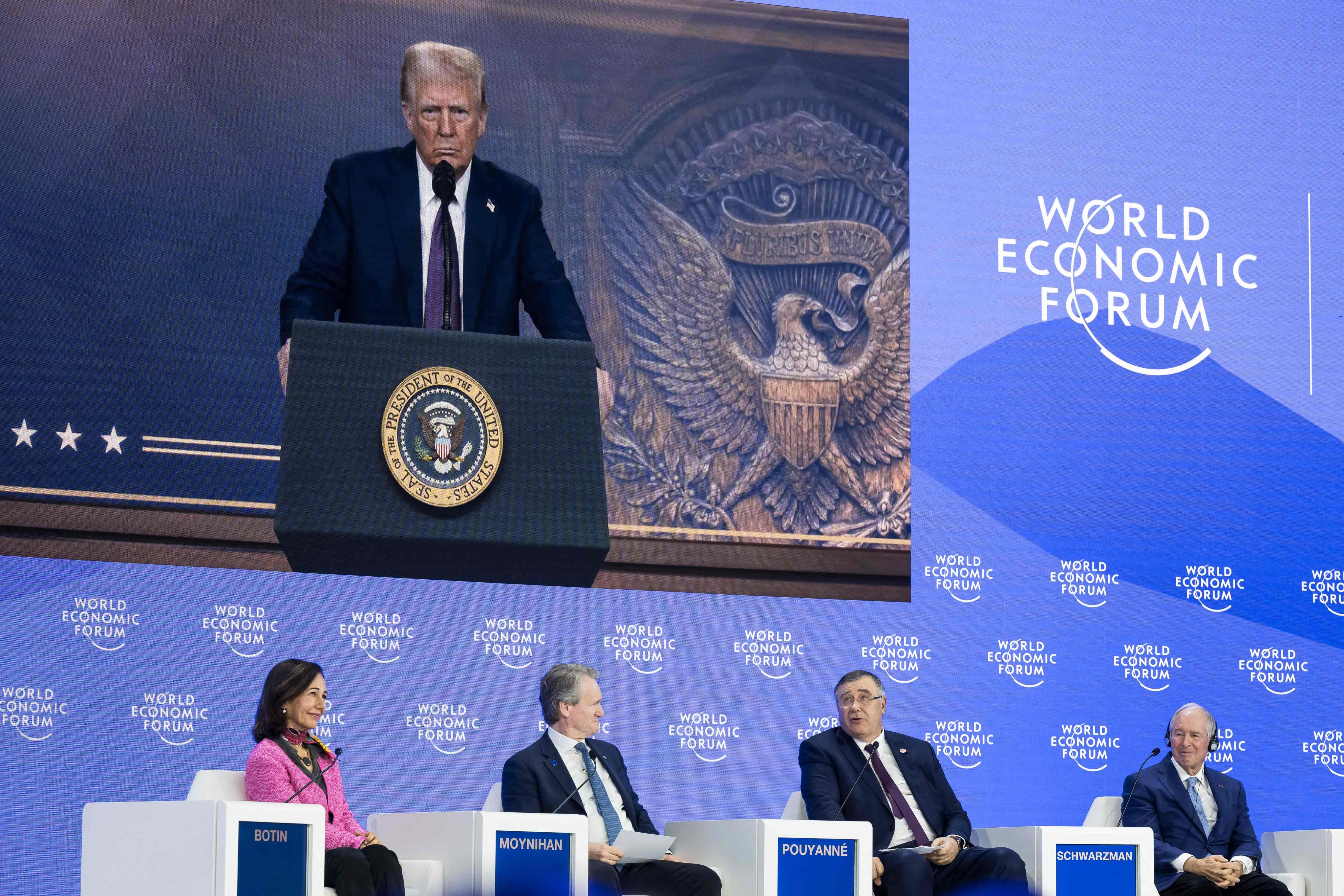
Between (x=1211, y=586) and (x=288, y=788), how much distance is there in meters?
3.91

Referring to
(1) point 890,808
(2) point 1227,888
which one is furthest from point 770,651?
(2) point 1227,888

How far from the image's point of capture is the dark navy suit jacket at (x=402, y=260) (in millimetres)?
6516

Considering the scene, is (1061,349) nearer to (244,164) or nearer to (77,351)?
(244,164)

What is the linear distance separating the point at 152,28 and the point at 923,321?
3.00 metres

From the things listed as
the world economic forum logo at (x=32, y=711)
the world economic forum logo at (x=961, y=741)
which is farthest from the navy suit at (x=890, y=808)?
the world economic forum logo at (x=32, y=711)

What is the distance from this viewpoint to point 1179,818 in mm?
6355

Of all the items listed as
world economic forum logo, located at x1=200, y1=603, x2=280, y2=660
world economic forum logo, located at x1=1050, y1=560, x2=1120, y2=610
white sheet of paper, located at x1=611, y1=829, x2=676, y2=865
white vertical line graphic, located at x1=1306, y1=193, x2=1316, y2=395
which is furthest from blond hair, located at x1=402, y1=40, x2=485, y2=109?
white vertical line graphic, located at x1=1306, y1=193, x2=1316, y2=395

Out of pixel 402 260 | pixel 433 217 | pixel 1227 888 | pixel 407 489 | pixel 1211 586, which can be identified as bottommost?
pixel 1227 888

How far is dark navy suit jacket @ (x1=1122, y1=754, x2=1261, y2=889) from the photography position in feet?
20.8

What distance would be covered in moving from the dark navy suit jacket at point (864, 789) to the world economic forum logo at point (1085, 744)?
116cm

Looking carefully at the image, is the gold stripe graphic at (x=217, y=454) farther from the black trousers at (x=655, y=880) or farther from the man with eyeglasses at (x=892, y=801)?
the man with eyeglasses at (x=892, y=801)

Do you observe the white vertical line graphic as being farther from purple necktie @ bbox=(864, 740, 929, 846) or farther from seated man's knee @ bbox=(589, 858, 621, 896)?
seated man's knee @ bbox=(589, 858, 621, 896)

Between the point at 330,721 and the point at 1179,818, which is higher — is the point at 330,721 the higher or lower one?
the higher one

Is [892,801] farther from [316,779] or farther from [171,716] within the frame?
[171,716]
